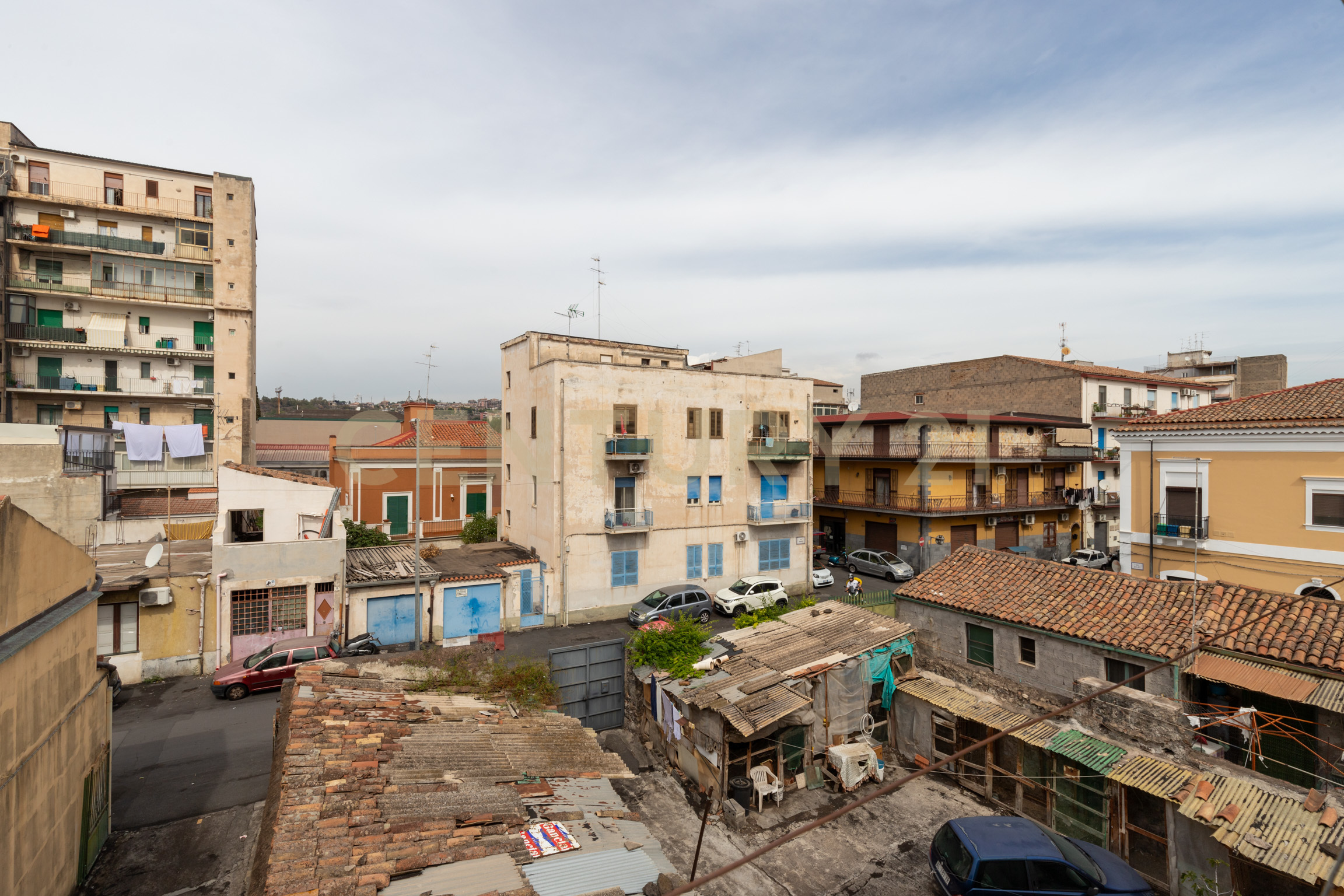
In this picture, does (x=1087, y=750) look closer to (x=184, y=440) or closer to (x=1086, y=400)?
(x=1086, y=400)

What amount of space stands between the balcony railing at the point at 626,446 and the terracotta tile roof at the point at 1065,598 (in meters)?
12.2

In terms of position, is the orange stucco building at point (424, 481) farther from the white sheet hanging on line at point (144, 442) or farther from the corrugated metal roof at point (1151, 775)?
the corrugated metal roof at point (1151, 775)

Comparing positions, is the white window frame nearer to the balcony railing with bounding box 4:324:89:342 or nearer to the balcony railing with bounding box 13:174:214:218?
the balcony railing with bounding box 13:174:214:218

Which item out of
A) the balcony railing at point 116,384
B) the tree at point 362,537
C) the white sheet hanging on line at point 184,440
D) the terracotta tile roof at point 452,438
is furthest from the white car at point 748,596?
the balcony railing at point 116,384

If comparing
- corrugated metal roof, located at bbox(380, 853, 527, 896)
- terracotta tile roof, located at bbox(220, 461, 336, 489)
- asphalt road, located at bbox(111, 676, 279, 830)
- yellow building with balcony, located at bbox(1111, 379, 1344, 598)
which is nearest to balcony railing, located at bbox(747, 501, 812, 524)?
yellow building with balcony, located at bbox(1111, 379, 1344, 598)

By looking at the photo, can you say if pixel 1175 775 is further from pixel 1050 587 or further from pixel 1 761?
pixel 1 761

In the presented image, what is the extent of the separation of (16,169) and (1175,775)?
1839 inches

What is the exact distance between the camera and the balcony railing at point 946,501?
32750 millimetres

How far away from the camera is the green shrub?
14.3 m

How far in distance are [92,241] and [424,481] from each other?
18938mm

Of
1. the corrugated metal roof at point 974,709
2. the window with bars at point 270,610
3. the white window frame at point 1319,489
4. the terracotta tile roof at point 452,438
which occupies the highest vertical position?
the terracotta tile roof at point 452,438

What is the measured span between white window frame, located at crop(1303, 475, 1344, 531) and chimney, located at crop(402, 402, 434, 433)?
41064mm

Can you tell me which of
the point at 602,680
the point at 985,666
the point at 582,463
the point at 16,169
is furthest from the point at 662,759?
the point at 16,169

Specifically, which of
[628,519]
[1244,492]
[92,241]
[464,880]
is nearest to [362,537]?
[628,519]
